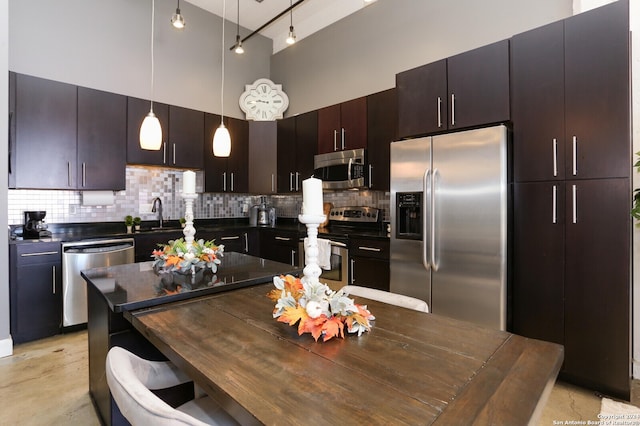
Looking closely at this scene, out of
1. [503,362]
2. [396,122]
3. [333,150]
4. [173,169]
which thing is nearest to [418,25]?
[396,122]

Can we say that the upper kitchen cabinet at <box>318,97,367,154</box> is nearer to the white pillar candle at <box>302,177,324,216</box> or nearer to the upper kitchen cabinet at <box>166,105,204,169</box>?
the upper kitchen cabinet at <box>166,105,204,169</box>

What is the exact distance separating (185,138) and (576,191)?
12.9 feet

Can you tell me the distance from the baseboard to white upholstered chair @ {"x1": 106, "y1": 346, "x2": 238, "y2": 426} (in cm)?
239

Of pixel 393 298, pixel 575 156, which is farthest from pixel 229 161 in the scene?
pixel 575 156

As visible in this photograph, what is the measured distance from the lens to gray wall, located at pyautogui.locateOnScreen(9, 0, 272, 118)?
348 cm

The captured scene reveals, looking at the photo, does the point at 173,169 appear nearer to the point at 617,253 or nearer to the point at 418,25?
the point at 418,25

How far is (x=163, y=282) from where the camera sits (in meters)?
1.74

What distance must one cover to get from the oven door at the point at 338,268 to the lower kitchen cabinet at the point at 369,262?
0.19 feet

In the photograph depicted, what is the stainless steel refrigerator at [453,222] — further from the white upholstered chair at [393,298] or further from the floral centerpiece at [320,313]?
the floral centerpiece at [320,313]

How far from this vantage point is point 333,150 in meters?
4.04

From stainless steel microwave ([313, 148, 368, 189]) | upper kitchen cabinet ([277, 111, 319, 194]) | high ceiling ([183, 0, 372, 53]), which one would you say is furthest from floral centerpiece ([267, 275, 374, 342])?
high ceiling ([183, 0, 372, 53])

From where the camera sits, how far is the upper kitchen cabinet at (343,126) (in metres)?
3.78

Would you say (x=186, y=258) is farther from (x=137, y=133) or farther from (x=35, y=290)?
(x=137, y=133)

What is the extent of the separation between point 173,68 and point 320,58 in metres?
1.97
